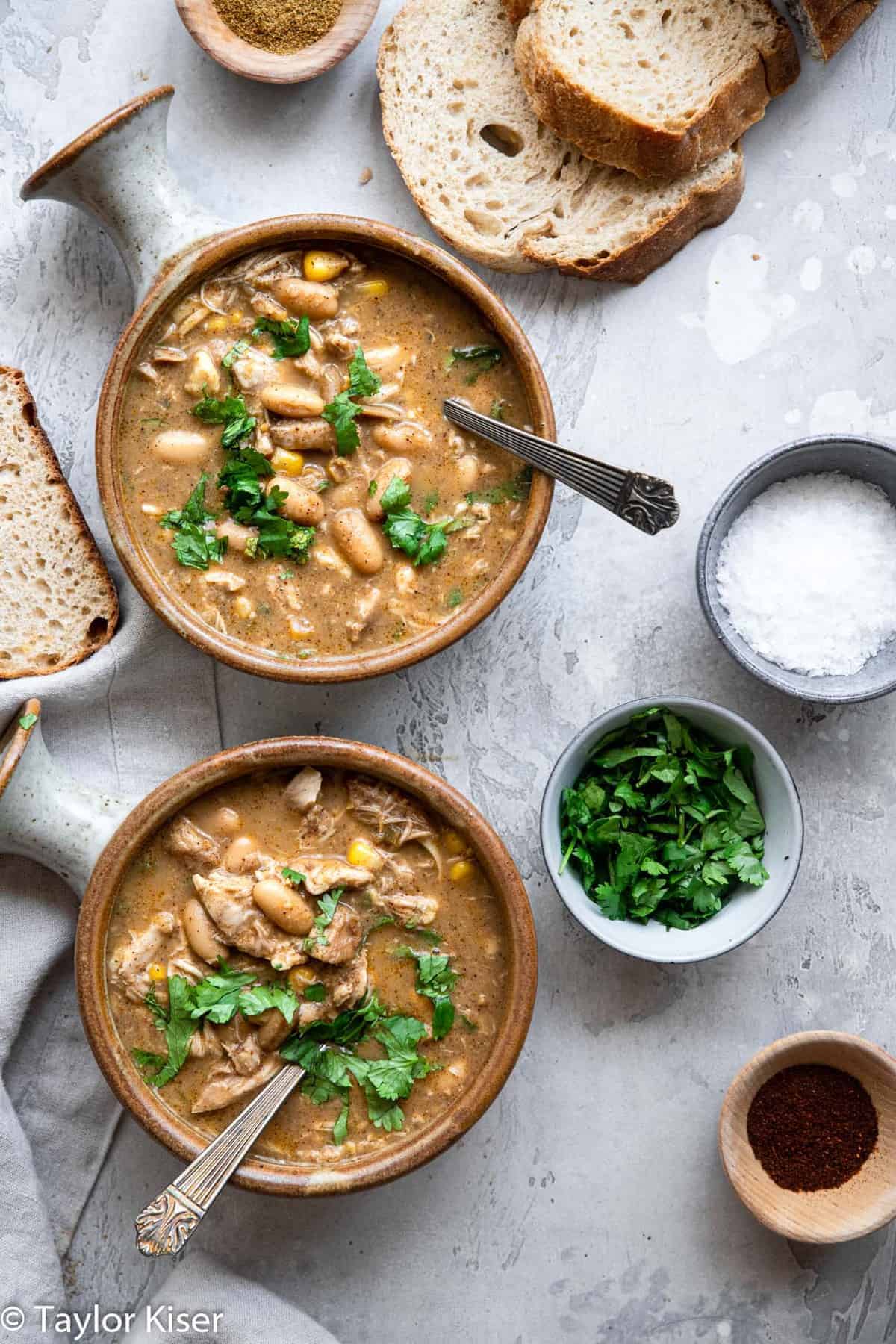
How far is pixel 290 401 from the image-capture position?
2.67m

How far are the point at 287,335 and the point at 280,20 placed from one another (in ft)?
2.83

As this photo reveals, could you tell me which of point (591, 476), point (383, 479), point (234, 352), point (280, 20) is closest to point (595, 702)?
point (591, 476)

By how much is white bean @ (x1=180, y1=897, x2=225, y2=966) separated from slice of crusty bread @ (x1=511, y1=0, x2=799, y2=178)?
2.07 metres

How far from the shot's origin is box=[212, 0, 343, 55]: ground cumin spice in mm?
2908

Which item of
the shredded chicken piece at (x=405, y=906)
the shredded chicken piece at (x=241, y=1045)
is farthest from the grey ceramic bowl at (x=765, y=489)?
the shredded chicken piece at (x=241, y=1045)

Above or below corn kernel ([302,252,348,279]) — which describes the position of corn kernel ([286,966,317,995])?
below

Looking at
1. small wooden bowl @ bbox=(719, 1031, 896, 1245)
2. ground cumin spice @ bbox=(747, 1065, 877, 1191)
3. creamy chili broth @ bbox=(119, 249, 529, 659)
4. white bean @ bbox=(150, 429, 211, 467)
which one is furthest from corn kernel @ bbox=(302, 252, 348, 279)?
ground cumin spice @ bbox=(747, 1065, 877, 1191)

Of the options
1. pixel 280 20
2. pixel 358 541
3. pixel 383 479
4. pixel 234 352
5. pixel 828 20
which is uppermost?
pixel 828 20

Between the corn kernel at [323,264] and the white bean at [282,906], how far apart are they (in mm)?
1399

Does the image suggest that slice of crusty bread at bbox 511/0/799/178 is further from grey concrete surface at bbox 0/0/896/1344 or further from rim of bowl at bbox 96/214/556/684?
rim of bowl at bbox 96/214/556/684

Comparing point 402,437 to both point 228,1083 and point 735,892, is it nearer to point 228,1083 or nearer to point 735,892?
point 735,892

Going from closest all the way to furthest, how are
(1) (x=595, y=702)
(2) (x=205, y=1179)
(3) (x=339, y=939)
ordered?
(2) (x=205, y=1179) → (3) (x=339, y=939) → (1) (x=595, y=702)

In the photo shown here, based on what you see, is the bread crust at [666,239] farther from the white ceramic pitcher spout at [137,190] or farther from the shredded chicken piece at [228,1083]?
the shredded chicken piece at [228,1083]

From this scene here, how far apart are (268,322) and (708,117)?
118 centimetres
